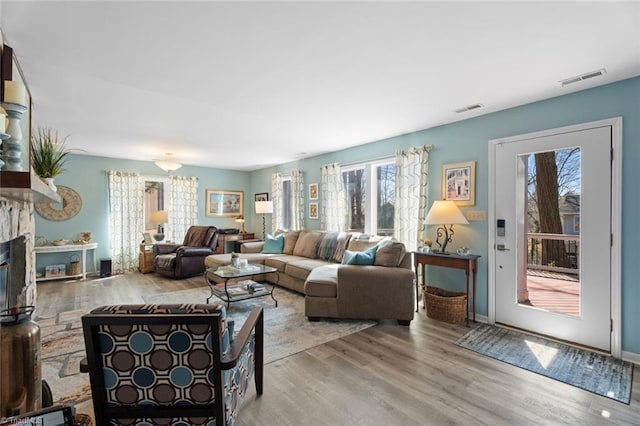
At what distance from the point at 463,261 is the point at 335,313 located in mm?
1575

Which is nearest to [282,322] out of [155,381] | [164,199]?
[155,381]

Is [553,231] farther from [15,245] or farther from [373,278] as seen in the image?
[15,245]

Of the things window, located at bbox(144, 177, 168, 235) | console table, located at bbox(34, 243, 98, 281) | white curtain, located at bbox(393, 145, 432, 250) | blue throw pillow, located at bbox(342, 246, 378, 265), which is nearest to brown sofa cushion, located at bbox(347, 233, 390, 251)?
white curtain, located at bbox(393, 145, 432, 250)

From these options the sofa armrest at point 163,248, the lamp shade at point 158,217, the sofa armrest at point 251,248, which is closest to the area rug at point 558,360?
the sofa armrest at point 251,248

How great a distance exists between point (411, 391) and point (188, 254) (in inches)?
188

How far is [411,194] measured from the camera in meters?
4.22

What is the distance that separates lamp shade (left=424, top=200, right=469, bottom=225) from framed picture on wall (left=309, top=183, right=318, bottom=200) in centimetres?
287

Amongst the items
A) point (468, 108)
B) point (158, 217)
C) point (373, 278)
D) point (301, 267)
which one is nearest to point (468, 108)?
point (468, 108)

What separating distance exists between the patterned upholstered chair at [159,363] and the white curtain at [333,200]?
407 cm

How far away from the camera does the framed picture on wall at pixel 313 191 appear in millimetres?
5997

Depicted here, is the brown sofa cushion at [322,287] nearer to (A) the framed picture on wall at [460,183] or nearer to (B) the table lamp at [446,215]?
(B) the table lamp at [446,215]

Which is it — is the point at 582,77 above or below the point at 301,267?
above

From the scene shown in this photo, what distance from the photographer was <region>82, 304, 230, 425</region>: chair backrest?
1.25m

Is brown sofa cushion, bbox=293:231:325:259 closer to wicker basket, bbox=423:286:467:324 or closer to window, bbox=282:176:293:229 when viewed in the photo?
window, bbox=282:176:293:229
